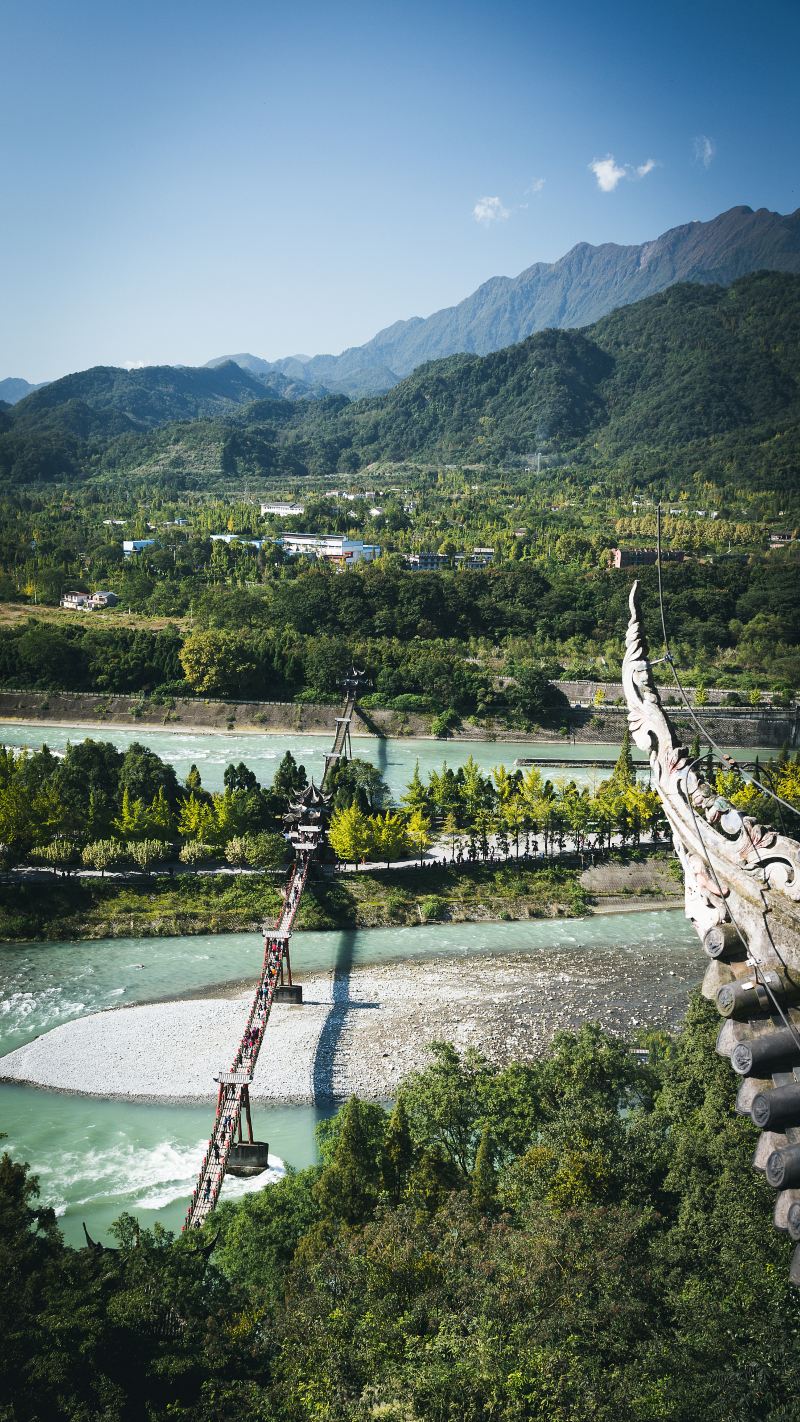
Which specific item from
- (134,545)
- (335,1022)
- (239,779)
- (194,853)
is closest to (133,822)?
(194,853)

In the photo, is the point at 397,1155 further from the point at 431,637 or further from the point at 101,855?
the point at 431,637

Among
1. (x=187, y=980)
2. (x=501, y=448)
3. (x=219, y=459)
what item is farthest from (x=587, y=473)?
(x=187, y=980)

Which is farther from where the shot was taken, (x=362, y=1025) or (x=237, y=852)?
(x=237, y=852)

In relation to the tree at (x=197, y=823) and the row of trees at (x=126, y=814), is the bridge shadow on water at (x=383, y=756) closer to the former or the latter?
the row of trees at (x=126, y=814)

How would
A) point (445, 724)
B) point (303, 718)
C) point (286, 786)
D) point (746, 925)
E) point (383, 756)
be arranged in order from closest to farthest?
1. point (746, 925)
2. point (286, 786)
3. point (383, 756)
4. point (445, 724)
5. point (303, 718)

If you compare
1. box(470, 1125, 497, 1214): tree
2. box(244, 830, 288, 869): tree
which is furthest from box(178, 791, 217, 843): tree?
box(470, 1125, 497, 1214): tree

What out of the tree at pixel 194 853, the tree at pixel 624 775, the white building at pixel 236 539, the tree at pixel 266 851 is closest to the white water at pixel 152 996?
the tree at pixel 266 851
